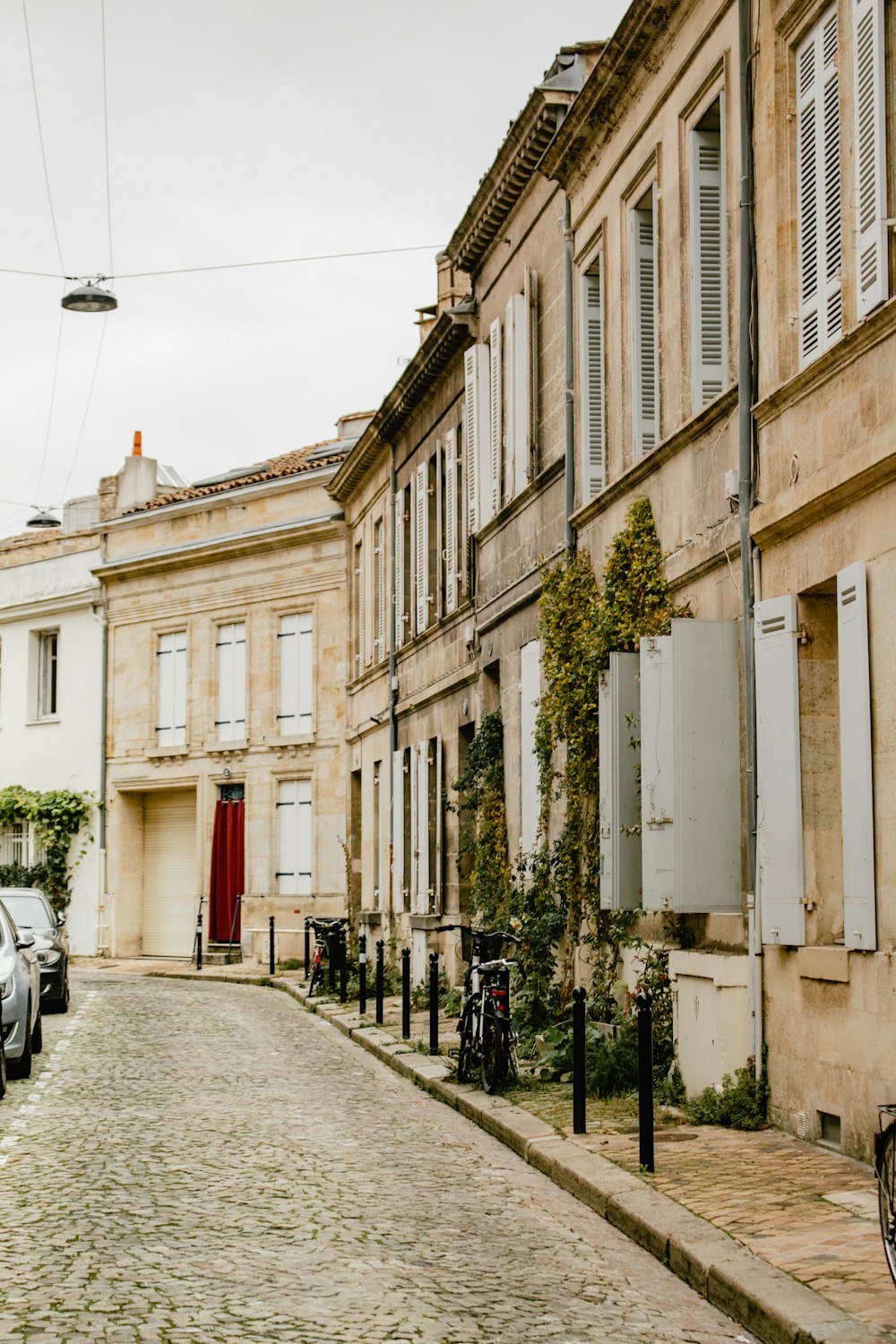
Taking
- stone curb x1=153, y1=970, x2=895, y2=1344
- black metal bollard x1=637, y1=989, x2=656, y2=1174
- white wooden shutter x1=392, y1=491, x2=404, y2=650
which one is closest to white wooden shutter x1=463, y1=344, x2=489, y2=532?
white wooden shutter x1=392, y1=491, x2=404, y2=650

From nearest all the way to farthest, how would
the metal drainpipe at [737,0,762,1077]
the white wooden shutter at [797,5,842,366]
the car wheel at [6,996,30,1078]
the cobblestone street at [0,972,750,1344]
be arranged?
the cobblestone street at [0,972,750,1344], the white wooden shutter at [797,5,842,366], the metal drainpipe at [737,0,762,1077], the car wheel at [6,996,30,1078]

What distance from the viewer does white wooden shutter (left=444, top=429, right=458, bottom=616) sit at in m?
22.2

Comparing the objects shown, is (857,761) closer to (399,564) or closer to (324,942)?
(324,942)

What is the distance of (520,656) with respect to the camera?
17.7 metres

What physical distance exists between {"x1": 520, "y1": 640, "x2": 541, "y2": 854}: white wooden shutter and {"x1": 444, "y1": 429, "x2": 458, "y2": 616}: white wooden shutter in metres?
4.60

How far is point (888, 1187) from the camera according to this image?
5934 mm

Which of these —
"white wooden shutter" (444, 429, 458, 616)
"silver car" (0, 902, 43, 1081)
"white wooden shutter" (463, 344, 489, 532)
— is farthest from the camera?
"white wooden shutter" (444, 429, 458, 616)

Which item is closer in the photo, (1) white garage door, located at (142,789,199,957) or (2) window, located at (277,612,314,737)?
(2) window, located at (277,612,314,737)

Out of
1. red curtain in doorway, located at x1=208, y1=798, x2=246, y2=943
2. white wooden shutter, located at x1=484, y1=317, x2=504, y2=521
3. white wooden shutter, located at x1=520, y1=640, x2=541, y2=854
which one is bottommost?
red curtain in doorway, located at x1=208, y1=798, x2=246, y2=943

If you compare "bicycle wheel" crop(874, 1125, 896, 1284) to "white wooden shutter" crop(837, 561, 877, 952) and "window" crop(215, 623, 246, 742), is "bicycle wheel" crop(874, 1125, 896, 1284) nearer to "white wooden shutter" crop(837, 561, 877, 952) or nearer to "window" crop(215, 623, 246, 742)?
"white wooden shutter" crop(837, 561, 877, 952)

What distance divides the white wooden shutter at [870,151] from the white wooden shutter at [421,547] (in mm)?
15066

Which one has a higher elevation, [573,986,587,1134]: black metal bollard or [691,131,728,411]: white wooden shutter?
[691,131,728,411]: white wooden shutter

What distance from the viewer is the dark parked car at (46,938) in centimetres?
1945

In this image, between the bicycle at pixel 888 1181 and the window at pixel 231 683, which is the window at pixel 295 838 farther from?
the bicycle at pixel 888 1181
